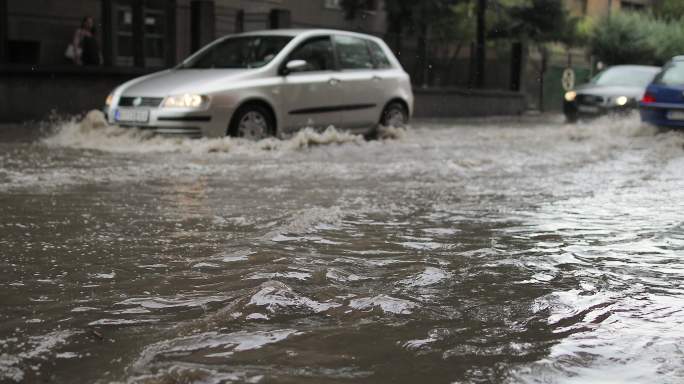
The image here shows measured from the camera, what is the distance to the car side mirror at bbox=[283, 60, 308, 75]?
35.5ft

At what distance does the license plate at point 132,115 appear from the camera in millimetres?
10086

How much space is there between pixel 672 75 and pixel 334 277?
36.8 ft

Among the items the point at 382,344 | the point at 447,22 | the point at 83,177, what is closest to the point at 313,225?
the point at 382,344

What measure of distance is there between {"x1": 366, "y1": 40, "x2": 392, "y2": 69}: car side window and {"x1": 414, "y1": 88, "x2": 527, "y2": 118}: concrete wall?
9.24 metres

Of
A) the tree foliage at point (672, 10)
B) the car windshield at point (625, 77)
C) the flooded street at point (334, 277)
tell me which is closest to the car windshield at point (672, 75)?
the car windshield at point (625, 77)

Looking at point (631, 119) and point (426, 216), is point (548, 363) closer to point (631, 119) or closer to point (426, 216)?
point (426, 216)

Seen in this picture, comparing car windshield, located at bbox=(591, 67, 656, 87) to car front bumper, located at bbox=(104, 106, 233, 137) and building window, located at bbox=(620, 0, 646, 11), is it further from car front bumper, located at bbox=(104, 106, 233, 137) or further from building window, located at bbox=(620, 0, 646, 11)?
building window, located at bbox=(620, 0, 646, 11)

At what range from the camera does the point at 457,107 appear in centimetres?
2423

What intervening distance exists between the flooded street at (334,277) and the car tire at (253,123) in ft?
6.71

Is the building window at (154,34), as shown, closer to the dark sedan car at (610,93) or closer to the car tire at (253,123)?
the dark sedan car at (610,93)

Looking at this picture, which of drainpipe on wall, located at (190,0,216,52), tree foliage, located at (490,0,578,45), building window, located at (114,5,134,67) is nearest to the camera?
drainpipe on wall, located at (190,0,216,52)

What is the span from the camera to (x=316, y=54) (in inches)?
456

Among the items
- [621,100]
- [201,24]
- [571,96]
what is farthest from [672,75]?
[201,24]

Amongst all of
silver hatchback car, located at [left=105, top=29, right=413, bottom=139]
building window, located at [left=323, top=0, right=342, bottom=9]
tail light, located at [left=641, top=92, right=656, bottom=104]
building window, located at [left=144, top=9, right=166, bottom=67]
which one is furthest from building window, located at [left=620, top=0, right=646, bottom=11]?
silver hatchback car, located at [left=105, top=29, right=413, bottom=139]
